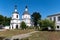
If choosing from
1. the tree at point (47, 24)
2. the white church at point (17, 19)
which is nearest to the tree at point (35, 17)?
the white church at point (17, 19)

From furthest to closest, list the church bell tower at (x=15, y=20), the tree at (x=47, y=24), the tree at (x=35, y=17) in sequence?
the tree at (x=35, y=17) → the church bell tower at (x=15, y=20) → the tree at (x=47, y=24)

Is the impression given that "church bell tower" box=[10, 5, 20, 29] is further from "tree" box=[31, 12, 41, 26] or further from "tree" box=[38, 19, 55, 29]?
"tree" box=[38, 19, 55, 29]

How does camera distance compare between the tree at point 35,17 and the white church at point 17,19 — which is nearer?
the white church at point 17,19

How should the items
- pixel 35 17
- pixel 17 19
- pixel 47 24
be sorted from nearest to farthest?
pixel 47 24
pixel 17 19
pixel 35 17

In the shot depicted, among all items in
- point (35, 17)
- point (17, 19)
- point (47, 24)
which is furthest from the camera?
point (35, 17)

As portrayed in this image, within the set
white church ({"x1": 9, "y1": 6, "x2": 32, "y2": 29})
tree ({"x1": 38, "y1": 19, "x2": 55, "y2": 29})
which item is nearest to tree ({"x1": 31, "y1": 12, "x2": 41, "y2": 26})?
white church ({"x1": 9, "y1": 6, "x2": 32, "y2": 29})

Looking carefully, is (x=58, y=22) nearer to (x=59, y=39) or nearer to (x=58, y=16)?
(x=58, y=16)

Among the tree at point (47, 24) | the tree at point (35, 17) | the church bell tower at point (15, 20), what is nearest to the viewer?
the tree at point (47, 24)

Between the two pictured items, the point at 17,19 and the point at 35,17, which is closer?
the point at 17,19

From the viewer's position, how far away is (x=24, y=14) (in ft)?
295

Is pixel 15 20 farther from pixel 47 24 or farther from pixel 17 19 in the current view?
pixel 47 24

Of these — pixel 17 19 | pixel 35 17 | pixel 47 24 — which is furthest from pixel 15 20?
pixel 47 24

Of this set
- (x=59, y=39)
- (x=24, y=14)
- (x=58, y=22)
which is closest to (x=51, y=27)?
(x=58, y=22)

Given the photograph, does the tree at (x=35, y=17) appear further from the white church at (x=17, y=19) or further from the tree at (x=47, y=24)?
the tree at (x=47, y=24)
